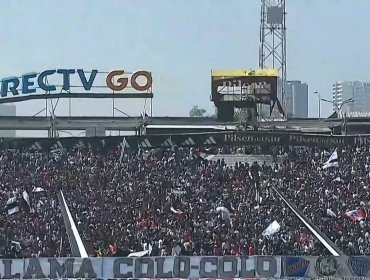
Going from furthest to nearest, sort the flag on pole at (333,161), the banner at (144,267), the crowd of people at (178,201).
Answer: the flag on pole at (333,161)
the crowd of people at (178,201)
the banner at (144,267)

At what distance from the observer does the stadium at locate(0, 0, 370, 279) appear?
25.1 metres

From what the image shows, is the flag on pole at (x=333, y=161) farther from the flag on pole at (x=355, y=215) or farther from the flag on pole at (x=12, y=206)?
the flag on pole at (x=12, y=206)

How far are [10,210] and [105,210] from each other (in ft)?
11.7

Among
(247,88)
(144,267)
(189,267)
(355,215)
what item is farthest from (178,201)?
(247,88)

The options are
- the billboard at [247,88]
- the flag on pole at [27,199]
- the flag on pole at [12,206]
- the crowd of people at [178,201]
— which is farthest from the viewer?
the billboard at [247,88]

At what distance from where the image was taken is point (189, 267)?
24.7 m

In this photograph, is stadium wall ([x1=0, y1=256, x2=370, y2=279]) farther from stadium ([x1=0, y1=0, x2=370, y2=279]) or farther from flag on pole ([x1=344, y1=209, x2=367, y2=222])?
flag on pole ([x1=344, y1=209, x2=367, y2=222])

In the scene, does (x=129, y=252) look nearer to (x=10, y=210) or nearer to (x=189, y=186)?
(x=10, y=210)

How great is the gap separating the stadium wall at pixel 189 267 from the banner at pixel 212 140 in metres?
16.0

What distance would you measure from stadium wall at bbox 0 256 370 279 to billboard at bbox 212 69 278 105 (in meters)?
28.1

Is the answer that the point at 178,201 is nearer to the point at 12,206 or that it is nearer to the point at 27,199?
the point at 27,199

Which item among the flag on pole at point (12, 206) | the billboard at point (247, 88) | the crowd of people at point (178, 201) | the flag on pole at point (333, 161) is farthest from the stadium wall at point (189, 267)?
the billboard at point (247, 88)

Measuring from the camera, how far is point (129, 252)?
2795cm

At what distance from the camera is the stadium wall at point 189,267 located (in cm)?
2389
